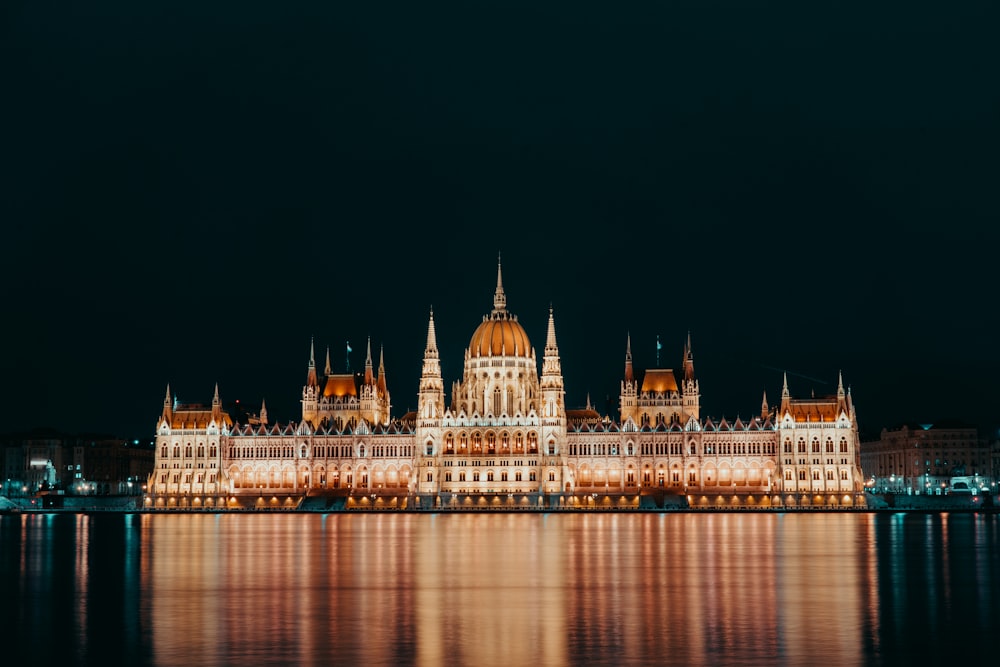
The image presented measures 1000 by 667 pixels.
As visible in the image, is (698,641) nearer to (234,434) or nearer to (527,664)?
(527,664)

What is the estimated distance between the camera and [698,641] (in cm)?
3559

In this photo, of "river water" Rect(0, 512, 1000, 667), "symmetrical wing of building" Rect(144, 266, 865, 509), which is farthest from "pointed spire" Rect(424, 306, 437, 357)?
"river water" Rect(0, 512, 1000, 667)

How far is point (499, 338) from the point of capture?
17138 cm

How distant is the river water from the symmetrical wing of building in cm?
7754

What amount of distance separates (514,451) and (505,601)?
117996 mm

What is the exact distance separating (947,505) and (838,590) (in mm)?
112987

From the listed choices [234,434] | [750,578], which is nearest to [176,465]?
[234,434]

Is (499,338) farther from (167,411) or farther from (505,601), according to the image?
(505,601)

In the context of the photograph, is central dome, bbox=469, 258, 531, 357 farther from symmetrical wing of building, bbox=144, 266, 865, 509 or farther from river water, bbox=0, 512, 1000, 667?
river water, bbox=0, 512, 1000, 667

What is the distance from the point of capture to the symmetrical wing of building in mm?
160500

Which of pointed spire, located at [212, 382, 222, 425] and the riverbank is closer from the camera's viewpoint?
the riverbank

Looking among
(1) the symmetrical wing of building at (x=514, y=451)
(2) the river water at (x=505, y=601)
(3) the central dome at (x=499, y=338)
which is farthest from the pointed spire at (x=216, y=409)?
(2) the river water at (x=505, y=601)

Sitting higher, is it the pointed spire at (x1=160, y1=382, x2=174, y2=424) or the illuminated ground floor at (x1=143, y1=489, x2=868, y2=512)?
the pointed spire at (x1=160, y1=382, x2=174, y2=424)

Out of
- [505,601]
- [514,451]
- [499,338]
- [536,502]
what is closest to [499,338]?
[499,338]
